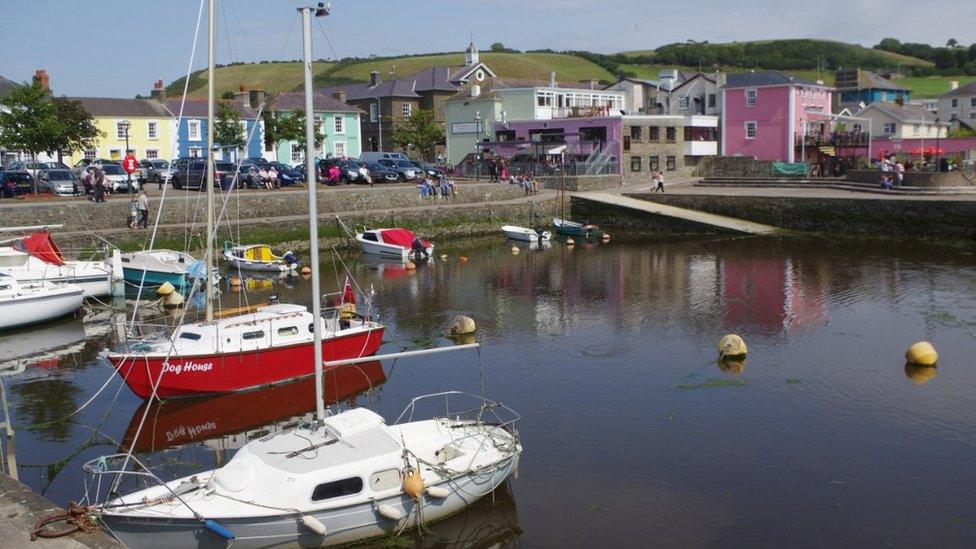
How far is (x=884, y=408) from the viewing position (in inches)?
822

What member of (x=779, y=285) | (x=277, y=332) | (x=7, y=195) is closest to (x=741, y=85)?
(x=779, y=285)

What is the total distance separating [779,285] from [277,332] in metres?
21.7

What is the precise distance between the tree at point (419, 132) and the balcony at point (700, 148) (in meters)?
22.7

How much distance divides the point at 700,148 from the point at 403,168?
24953mm

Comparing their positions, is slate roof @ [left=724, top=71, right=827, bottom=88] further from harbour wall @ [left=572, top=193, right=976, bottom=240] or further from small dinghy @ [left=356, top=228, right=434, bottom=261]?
small dinghy @ [left=356, top=228, right=434, bottom=261]

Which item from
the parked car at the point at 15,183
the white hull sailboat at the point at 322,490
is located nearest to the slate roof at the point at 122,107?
the parked car at the point at 15,183

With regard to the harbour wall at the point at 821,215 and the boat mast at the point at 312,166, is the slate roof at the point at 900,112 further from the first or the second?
the boat mast at the point at 312,166

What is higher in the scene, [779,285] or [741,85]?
[741,85]

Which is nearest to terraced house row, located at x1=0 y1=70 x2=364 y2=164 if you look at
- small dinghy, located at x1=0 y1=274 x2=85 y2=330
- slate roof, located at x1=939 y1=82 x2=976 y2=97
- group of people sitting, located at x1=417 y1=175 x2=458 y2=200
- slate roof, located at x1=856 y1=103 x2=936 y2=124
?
group of people sitting, located at x1=417 y1=175 x2=458 y2=200

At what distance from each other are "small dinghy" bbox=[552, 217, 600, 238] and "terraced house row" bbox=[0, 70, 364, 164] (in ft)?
85.3

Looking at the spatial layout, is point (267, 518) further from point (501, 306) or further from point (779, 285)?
point (779, 285)

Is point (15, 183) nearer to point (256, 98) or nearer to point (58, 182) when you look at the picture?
point (58, 182)

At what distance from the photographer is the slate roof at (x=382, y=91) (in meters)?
89.2

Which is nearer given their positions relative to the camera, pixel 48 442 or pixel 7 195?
pixel 48 442
